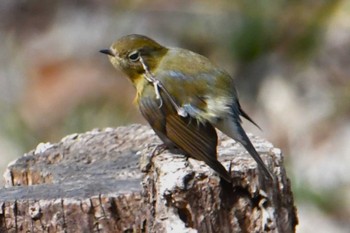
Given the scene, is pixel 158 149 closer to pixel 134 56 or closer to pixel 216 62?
pixel 134 56

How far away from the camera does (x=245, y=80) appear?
38.0 ft

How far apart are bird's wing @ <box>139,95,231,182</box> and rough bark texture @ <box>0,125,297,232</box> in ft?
0.25

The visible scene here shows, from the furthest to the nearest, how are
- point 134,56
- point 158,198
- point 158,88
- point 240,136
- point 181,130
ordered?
point 134,56 < point 158,88 < point 181,130 < point 240,136 < point 158,198

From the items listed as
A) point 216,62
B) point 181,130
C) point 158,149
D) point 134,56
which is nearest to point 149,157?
point 158,149

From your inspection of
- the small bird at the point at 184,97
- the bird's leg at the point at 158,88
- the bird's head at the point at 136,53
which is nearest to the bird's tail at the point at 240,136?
the small bird at the point at 184,97

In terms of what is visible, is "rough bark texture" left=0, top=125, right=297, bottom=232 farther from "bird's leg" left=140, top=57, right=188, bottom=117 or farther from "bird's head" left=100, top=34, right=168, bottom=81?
"bird's head" left=100, top=34, right=168, bottom=81

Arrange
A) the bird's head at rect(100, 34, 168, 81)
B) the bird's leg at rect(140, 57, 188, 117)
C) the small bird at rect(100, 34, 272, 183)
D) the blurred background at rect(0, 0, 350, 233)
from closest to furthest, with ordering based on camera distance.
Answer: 1. the small bird at rect(100, 34, 272, 183)
2. the bird's leg at rect(140, 57, 188, 117)
3. the bird's head at rect(100, 34, 168, 81)
4. the blurred background at rect(0, 0, 350, 233)

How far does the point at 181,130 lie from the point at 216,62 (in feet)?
19.2

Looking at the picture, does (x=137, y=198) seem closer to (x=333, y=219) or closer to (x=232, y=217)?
(x=232, y=217)

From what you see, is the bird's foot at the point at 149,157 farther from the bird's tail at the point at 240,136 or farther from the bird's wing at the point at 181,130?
the bird's tail at the point at 240,136

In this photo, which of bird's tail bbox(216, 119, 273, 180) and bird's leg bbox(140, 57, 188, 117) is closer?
bird's tail bbox(216, 119, 273, 180)

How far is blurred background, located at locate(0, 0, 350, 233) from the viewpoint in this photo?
33.2 ft

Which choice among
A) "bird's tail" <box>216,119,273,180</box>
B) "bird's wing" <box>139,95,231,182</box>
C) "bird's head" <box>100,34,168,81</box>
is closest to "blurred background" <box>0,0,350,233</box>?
"bird's head" <box>100,34,168,81</box>

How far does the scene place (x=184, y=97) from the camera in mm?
5879
